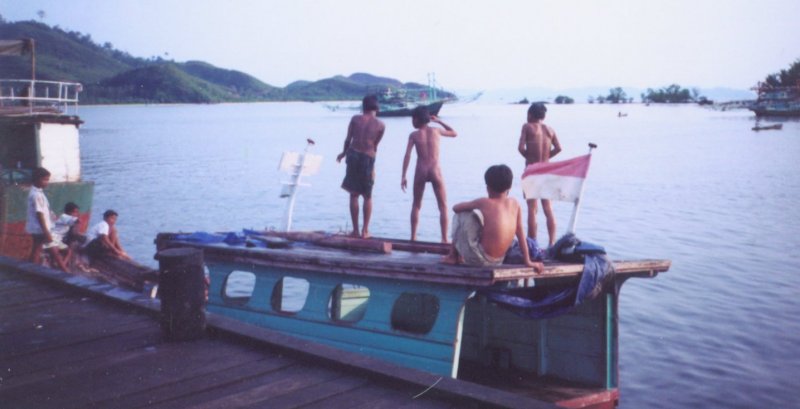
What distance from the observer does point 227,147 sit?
72625 mm

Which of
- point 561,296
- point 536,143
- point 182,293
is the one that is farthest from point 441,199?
point 182,293

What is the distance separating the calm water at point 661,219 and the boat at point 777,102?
154ft

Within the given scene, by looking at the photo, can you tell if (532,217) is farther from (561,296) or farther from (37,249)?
(37,249)

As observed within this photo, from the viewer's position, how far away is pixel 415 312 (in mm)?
9008

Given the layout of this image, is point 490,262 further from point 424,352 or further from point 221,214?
point 221,214

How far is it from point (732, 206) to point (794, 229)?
538cm

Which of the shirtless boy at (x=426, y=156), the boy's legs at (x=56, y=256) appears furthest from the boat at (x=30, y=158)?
the shirtless boy at (x=426, y=156)

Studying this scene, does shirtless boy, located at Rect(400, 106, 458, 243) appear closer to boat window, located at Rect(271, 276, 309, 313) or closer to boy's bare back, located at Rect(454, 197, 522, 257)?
boy's bare back, located at Rect(454, 197, 522, 257)

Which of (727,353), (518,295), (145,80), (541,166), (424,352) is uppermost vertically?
(145,80)

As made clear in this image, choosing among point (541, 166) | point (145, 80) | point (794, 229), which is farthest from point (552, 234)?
point (145, 80)

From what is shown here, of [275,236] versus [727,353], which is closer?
[275,236]

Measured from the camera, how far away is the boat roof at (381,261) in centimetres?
652

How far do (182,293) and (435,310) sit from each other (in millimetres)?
3842

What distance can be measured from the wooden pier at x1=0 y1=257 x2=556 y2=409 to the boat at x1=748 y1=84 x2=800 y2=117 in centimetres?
11544
